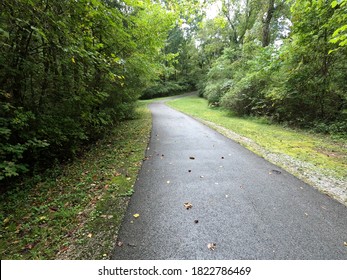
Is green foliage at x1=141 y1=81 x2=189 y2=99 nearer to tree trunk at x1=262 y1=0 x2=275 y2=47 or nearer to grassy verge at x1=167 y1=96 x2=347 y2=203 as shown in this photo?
tree trunk at x1=262 y1=0 x2=275 y2=47

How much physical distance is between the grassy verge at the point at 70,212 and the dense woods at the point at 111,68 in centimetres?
64

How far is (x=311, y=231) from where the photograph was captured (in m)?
2.40

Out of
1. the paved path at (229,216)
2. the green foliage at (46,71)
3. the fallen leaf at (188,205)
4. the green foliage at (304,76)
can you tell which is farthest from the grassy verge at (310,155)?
the green foliage at (46,71)

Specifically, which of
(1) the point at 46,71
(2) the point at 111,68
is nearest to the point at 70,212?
(1) the point at 46,71

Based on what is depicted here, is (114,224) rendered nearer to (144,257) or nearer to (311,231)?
(144,257)

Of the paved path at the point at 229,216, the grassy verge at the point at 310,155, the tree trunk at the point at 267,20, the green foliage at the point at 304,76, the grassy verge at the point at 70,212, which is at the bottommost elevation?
the grassy verge at the point at 310,155

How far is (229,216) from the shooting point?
272 centimetres

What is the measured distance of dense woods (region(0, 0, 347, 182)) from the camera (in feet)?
10.7

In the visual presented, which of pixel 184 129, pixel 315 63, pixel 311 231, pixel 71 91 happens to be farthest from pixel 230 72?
pixel 311 231

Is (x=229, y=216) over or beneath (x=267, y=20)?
beneath

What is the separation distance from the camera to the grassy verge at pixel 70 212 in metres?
2.16

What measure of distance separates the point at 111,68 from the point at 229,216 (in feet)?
18.5

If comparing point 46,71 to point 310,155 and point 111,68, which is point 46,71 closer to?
point 111,68

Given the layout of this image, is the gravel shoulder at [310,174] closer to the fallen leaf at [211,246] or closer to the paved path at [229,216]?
the paved path at [229,216]
